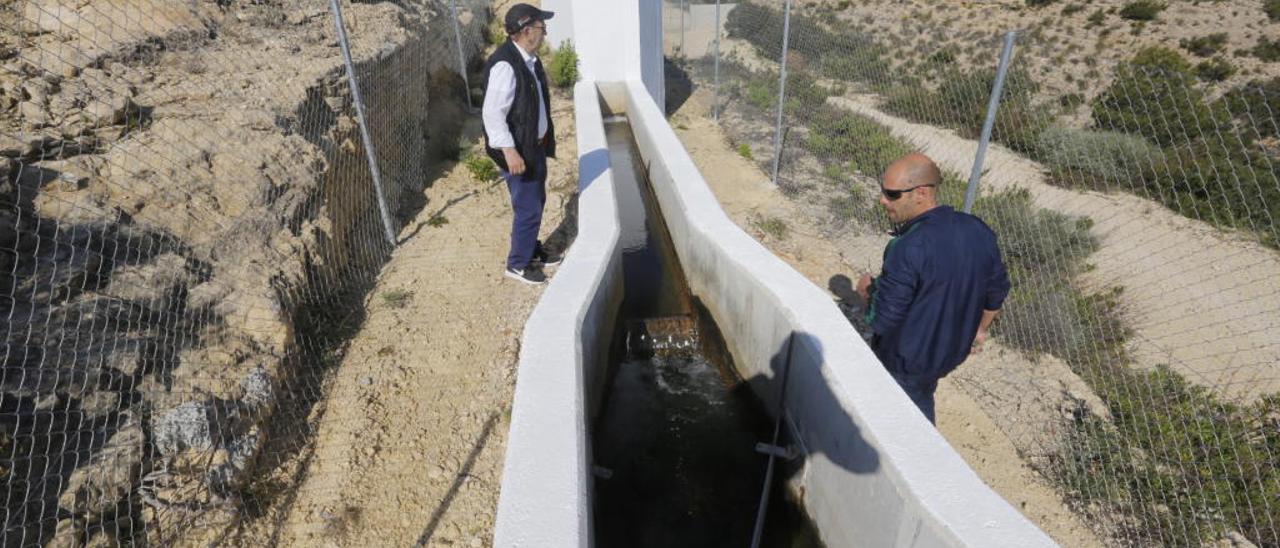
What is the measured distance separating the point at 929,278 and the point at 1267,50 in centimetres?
Answer: 2116

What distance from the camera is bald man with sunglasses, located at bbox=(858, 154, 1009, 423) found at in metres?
2.42

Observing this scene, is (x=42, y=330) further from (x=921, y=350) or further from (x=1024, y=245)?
(x=1024, y=245)

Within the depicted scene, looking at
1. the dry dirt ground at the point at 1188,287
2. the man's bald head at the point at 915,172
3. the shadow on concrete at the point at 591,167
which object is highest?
the man's bald head at the point at 915,172

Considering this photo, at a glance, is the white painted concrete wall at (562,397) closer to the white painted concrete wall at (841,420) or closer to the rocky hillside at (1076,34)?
the white painted concrete wall at (841,420)

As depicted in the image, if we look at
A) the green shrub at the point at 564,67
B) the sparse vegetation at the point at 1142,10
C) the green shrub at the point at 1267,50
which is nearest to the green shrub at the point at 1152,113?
the green shrub at the point at 1267,50

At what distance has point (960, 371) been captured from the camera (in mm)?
4605

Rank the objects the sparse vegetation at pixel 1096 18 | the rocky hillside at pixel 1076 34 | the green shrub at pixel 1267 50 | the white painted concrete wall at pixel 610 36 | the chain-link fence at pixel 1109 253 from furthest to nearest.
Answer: the sparse vegetation at pixel 1096 18 < the green shrub at pixel 1267 50 < the rocky hillside at pixel 1076 34 < the white painted concrete wall at pixel 610 36 < the chain-link fence at pixel 1109 253

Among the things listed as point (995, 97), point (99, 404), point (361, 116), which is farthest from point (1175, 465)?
point (361, 116)

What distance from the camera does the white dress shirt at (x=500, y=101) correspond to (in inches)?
151

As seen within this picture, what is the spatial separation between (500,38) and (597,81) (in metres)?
3.12

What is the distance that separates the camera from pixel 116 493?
2.65 metres

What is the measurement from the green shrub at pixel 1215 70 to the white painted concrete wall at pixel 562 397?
17240mm

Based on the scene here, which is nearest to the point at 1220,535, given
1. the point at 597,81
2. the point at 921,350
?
the point at 921,350

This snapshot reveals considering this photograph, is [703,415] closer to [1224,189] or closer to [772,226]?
[772,226]
